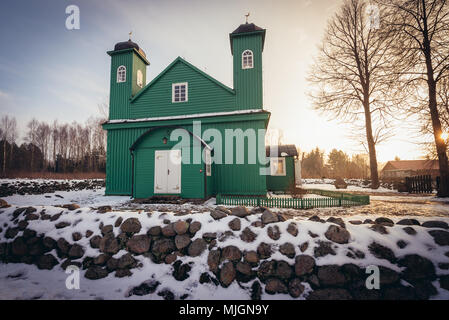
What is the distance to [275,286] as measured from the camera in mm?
3340

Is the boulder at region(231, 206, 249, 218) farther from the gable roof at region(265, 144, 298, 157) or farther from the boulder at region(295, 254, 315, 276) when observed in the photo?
the gable roof at region(265, 144, 298, 157)

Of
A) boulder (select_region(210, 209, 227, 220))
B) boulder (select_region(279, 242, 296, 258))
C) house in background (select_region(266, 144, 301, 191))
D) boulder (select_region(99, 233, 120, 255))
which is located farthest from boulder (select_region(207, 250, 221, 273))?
house in background (select_region(266, 144, 301, 191))

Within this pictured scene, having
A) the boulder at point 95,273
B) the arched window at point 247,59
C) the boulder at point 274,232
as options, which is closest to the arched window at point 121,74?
the arched window at point 247,59

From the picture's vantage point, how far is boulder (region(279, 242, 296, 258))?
3650mm

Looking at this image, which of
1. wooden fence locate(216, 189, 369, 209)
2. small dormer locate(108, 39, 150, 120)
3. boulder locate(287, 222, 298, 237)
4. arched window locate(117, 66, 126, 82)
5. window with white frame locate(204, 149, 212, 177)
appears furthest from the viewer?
A: arched window locate(117, 66, 126, 82)

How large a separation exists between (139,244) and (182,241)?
99 cm

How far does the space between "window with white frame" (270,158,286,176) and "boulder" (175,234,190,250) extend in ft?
46.4

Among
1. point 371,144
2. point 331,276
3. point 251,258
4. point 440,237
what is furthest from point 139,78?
point 371,144

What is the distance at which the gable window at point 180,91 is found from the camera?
41.2 ft

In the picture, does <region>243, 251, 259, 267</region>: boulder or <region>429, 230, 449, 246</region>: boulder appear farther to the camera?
<region>243, 251, 259, 267</region>: boulder

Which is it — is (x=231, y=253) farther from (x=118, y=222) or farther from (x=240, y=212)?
(x=118, y=222)

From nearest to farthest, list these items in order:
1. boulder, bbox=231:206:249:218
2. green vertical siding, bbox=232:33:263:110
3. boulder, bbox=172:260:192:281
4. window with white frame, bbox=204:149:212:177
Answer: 1. boulder, bbox=172:260:192:281
2. boulder, bbox=231:206:249:218
3. window with white frame, bbox=204:149:212:177
4. green vertical siding, bbox=232:33:263:110
